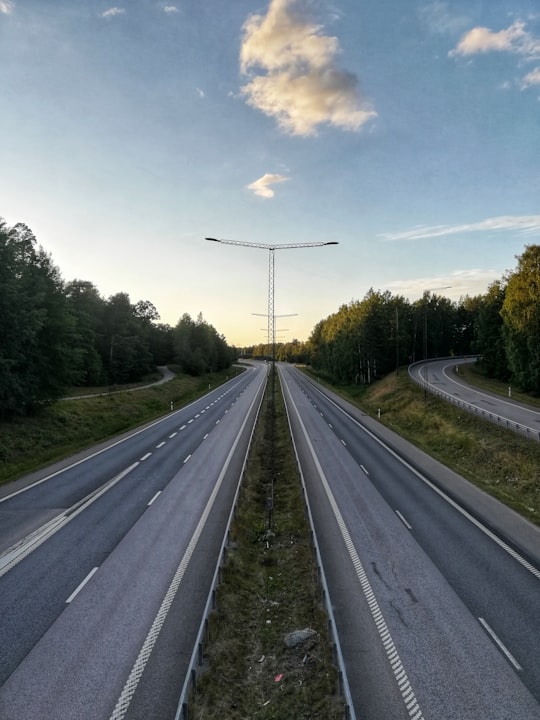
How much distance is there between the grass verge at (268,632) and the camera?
352 inches

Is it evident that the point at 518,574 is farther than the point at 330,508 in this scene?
No

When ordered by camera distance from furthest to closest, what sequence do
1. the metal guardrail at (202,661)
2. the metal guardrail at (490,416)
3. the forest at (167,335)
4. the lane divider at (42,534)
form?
the forest at (167,335)
the metal guardrail at (490,416)
the lane divider at (42,534)
the metal guardrail at (202,661)

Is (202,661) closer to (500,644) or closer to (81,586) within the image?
(81,586)

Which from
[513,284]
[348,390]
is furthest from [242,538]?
[348,390]

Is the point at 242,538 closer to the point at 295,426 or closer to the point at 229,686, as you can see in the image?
the point at 229,686

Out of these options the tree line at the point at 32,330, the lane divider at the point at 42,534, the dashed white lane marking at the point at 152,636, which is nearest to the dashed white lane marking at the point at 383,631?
the dashed white lane marking at the point at 152,636

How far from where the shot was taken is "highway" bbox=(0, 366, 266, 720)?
9086 millimetres

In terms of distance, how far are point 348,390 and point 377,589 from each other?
73.2 metres

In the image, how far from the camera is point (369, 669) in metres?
9.83

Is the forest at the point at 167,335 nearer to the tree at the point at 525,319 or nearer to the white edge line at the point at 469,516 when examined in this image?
the tree at the point at 525,319

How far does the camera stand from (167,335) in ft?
403

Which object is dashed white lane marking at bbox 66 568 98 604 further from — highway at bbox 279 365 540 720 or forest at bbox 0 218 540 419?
forest at bbox 0 218 540 419

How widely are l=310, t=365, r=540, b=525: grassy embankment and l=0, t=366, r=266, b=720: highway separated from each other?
14.9 meters

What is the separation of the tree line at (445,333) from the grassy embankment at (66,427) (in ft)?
121
